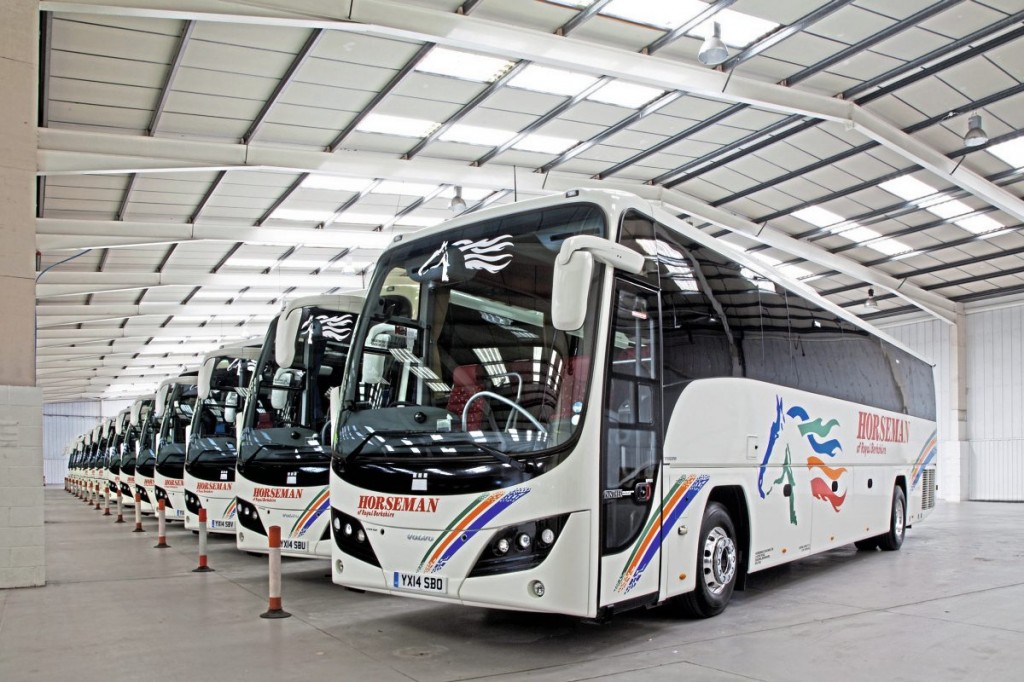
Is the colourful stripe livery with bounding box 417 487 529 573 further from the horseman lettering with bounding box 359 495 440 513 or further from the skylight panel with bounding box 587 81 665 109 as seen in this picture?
the skylight panel with bounding box 587 81 665 109

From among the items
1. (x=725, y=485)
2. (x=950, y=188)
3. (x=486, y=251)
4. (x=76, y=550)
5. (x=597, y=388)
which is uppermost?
(x=950, y=188)

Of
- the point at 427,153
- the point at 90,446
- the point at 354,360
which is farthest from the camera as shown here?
the point at 90,446

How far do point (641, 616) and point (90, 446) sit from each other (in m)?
31.8

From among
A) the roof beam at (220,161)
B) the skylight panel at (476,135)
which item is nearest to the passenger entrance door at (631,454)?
the skylight panel at (476,135)

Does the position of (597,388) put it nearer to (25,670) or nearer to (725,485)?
(725,485)

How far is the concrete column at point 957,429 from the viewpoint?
28680 mm

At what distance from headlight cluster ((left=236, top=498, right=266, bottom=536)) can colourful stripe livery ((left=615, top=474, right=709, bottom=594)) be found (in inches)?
205

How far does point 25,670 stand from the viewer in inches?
221

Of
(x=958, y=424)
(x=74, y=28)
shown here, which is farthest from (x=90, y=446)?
(x=958, y=424)

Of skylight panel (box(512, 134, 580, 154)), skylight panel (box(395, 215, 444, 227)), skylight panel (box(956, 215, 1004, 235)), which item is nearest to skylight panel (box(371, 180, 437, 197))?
skylight panel (box(395, 215, 444, 227))

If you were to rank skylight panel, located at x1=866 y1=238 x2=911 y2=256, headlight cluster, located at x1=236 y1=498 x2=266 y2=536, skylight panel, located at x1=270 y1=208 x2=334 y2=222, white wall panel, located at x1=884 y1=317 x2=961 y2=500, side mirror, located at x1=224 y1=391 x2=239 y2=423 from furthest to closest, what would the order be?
white wall panel, located at x1=884 y1=317 x2=961 y2=500, skylight panel, located at x1=866 y1=238 x2=911 y2=256, skylight panel, located at x1=270 y1=208 x2=334 y2=222, side mirror, located at x1=224 y1=391 x2=239 y2=423, headlight cluster, located at x1=236 y1=498 x2=266 y2=536

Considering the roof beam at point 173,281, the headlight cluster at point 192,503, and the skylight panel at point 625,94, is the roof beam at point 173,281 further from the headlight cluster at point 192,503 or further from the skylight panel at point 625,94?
the skylight panel at point 625,94

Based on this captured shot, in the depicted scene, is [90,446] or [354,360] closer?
[354,360]

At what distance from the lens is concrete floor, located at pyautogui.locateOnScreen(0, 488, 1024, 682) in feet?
17.9
